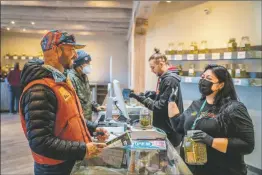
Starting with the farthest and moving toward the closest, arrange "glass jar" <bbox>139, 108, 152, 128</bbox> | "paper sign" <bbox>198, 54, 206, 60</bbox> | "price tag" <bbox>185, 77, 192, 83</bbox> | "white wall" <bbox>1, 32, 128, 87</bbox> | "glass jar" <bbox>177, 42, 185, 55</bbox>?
"white wall" <bbox>1, 32, 128, 87</bbox> → "glass jar" <bbox>177, 42, 185, 55</bbox> → "price tag" <bbox>185, 77, 192, 83</bbox> → "paper sign" <bbox>198, 54, 206, 60</bbox> → "glass jar" <bbox>139, 108, 152, 128</bbox>

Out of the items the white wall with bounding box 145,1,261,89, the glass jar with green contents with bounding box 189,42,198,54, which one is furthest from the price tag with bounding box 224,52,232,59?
the glass jar with green contents with bounding box 189,42,198,54

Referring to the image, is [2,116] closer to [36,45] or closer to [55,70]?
[36,45]

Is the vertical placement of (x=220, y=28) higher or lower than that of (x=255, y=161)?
higher

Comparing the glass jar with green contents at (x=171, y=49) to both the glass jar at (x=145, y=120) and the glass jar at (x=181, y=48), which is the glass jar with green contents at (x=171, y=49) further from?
the glass jar at (x=145, y=120)

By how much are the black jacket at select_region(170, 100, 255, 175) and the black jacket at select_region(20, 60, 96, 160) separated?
2.84 ft

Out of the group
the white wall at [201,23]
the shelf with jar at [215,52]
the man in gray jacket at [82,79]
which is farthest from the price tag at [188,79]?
the man in gray jacket at [82,79]

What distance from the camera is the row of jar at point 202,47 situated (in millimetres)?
3788

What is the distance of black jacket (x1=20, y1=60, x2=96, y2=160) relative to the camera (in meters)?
1.32

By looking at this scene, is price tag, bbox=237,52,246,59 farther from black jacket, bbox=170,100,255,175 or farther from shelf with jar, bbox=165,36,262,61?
black jacket, bbox=170,100,255,175

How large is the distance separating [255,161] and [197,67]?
5.28 feet

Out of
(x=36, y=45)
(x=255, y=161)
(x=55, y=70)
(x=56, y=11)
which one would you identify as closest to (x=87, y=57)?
(x=55, y=70)

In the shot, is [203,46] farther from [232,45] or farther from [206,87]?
[206,87]

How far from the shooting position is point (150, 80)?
5000mm

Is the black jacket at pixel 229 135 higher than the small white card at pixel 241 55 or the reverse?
the reverse
